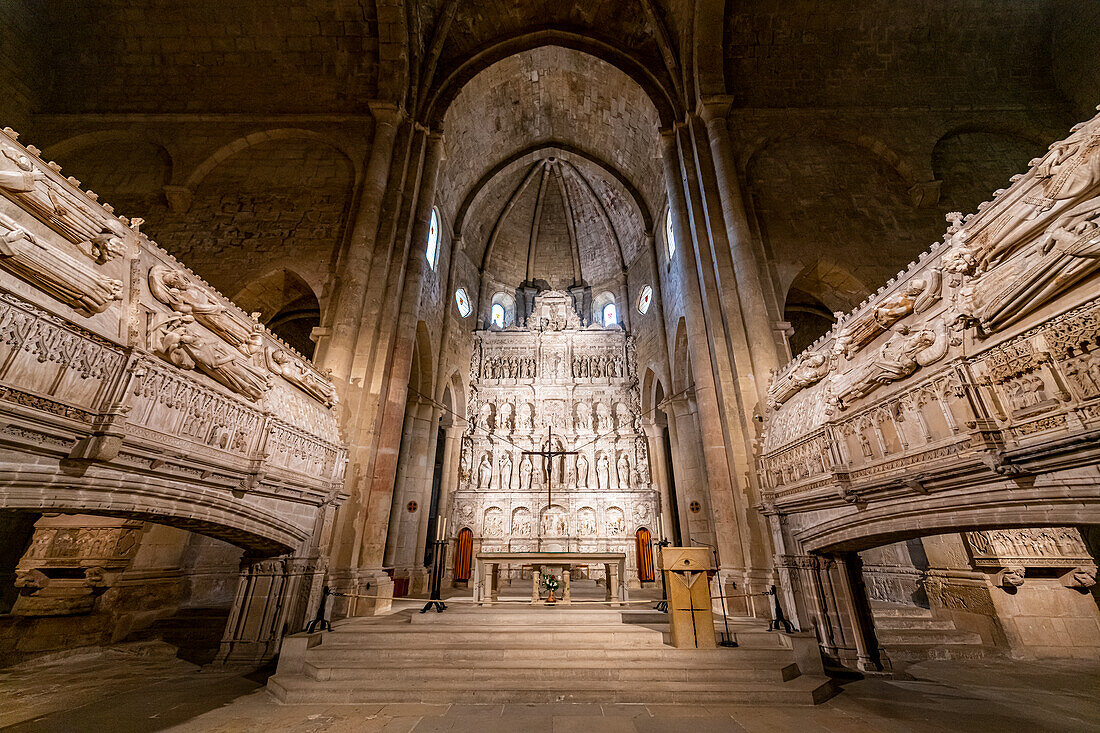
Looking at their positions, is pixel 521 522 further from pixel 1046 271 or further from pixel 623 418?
pixel 1046 271

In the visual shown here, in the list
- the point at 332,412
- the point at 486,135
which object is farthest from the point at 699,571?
the point at 486,135

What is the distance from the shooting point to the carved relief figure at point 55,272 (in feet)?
11.5

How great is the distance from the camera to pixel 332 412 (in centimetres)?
861

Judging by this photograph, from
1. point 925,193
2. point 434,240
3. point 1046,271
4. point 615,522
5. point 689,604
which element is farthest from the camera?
point 615,522

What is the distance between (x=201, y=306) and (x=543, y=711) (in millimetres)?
6303

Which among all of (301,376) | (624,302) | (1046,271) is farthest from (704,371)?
(624,302)

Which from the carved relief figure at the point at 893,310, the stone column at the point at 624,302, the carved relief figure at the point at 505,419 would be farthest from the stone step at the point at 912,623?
the stone column at the point at 624,302

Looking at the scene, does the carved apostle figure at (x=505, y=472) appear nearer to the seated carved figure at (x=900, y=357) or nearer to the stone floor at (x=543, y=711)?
the stone floor at (x=543, y=711)

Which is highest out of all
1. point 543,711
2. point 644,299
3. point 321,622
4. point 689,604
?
point 644,299

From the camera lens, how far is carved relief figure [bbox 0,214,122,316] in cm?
351

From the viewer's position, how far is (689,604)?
601 centimetres

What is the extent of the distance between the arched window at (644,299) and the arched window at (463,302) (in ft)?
25.5

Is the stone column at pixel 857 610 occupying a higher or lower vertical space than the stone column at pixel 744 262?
lower

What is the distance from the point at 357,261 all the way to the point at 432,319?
506 cm
